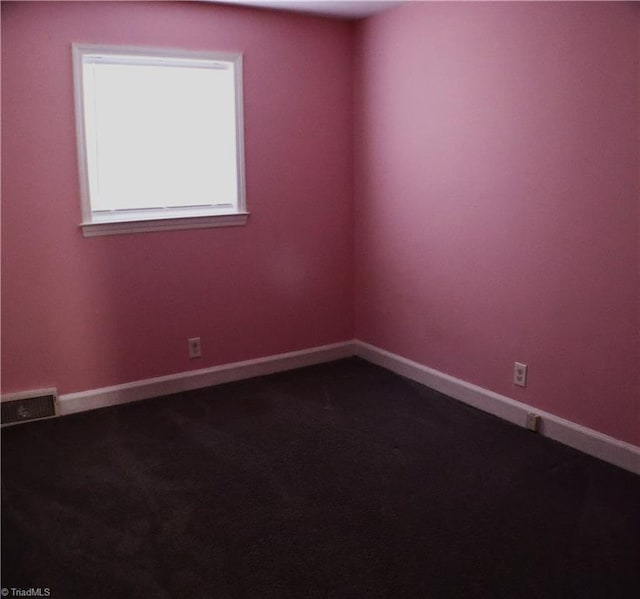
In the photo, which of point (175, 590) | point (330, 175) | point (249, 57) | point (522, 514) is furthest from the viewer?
point (330, 175)

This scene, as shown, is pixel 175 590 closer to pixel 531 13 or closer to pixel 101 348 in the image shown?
pixel 101 348

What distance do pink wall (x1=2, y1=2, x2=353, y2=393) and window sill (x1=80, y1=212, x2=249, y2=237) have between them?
4 cm

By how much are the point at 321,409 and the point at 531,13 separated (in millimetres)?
2222

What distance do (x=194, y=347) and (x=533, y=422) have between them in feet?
6.45

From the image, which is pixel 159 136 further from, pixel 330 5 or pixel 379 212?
pixel 379 212

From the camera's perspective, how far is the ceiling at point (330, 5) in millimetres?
3650

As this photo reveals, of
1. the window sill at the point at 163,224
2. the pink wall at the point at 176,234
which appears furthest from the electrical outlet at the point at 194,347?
the window sill at the point at 163,224

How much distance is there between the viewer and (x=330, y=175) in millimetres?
4258

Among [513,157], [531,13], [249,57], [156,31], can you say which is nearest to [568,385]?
[513,157]

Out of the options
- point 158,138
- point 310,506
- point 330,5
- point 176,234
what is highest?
point 330,5

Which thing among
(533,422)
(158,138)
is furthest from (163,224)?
(533,422)

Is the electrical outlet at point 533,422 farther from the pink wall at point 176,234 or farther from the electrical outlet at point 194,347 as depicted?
the electrical outlet at point 194,347

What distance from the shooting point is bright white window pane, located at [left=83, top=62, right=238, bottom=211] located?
3537 mm

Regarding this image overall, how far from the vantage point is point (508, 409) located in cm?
338
